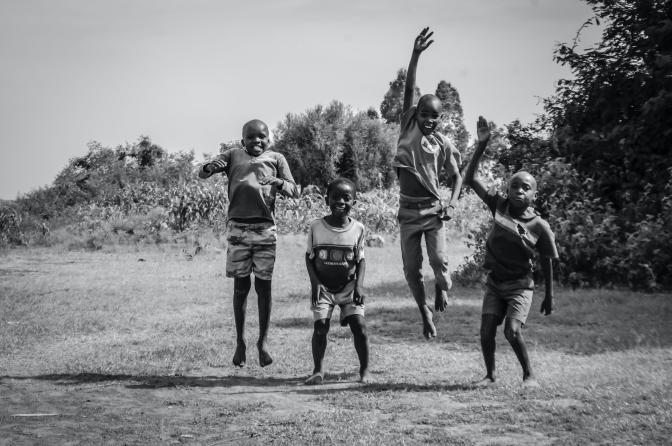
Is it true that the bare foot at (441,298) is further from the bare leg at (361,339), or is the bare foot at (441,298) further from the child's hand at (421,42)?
the child's hand at (421,42)

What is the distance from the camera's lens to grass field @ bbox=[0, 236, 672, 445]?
461cm

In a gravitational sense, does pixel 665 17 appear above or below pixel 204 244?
above

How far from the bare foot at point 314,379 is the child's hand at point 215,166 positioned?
76.3 inches

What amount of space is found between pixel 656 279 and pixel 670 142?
243 centimetres

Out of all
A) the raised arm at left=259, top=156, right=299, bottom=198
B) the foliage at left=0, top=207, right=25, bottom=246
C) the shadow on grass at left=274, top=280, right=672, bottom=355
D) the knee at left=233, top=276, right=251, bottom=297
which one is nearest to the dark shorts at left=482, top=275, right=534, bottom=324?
the raised arm at left=259, top=156, right=299, bottom=198

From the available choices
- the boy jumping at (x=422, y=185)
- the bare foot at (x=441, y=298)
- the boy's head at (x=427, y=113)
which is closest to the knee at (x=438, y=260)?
the boy jumping at (x=422, y=185)

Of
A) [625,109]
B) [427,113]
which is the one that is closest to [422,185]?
[427,113]

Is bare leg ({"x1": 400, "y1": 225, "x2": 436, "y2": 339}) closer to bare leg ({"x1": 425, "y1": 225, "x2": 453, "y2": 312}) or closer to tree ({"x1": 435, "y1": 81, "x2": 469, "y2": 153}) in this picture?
bare leg ({"x1": 425, "y1": 225, "x2": 453, "y2": 312})

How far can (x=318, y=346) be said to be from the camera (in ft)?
19.9

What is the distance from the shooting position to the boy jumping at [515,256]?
18.9 ft

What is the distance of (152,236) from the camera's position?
69.1ft

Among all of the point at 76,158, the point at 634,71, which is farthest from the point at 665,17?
the point at 76,158

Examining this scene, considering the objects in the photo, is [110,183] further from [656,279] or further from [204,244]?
[656,279]

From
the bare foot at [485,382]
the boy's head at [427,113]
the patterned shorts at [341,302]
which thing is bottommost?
the bare foot at [485,382]
